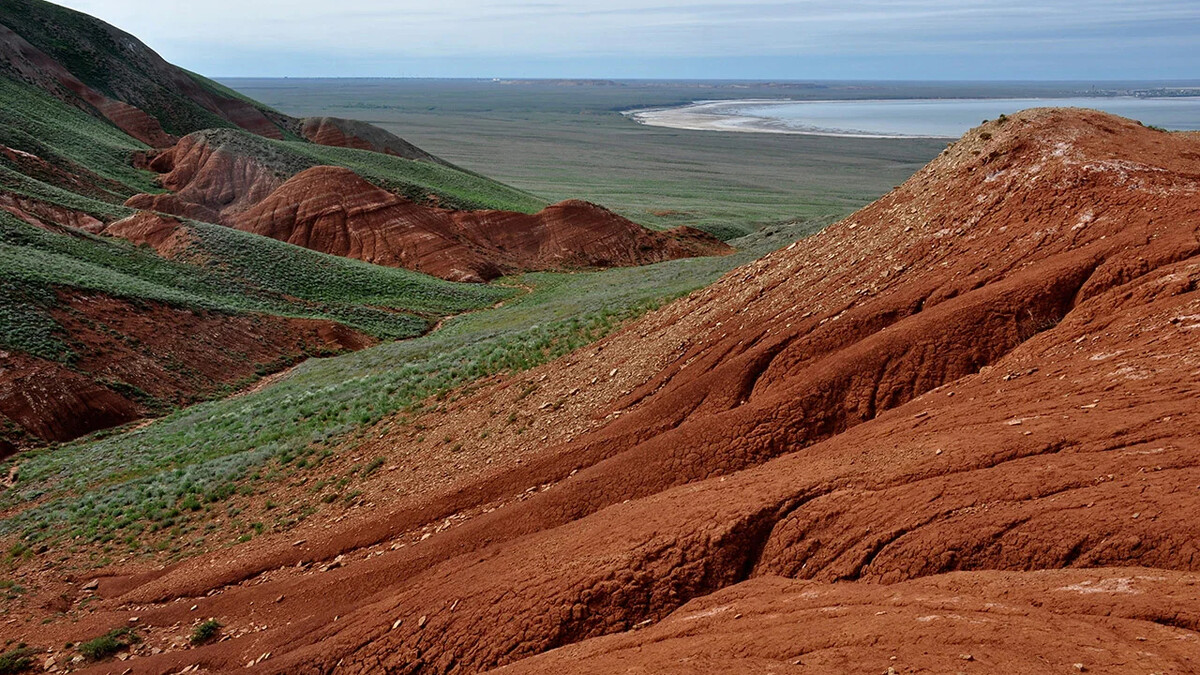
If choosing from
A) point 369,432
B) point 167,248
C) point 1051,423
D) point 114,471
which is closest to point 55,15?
point 167,248

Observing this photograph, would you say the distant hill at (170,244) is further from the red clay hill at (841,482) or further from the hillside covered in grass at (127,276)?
the red clay hill at (841,482)

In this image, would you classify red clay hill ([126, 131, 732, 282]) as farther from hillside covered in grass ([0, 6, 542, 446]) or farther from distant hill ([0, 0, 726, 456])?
hillside covered in grass ([0, 6, 542, 446])

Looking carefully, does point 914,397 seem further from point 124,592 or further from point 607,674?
point 124,592

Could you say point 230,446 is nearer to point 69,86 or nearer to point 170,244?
point 170,244

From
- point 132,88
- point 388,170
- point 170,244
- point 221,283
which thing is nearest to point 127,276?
point 221,283

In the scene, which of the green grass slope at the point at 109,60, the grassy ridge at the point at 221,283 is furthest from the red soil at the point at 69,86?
the grassy ridge at the point at 221,283
